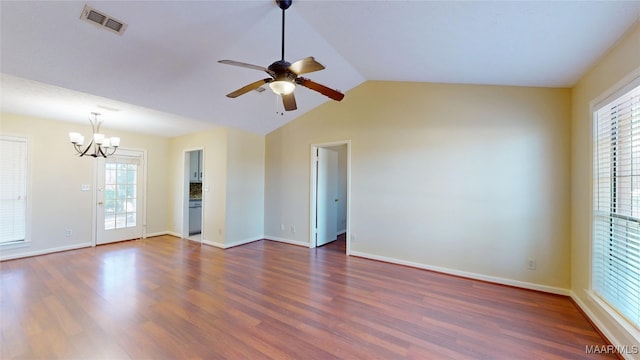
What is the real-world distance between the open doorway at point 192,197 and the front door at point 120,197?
94 centimetres

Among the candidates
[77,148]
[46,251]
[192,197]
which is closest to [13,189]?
[77,148]

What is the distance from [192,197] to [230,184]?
2022 millimetres

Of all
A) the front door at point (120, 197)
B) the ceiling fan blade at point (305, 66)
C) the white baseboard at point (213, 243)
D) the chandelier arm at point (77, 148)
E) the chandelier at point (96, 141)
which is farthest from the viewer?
the front door at point (120, 197)

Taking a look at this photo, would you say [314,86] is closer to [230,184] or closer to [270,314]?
[270,314]

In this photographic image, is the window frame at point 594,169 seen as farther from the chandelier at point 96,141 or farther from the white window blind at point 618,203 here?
the chandelier at point 96,141

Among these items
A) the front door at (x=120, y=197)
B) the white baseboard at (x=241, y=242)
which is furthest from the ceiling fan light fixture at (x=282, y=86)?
the front door at (x=120, y=197)

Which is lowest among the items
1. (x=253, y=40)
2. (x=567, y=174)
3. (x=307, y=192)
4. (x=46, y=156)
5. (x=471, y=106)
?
(x=307, y=192)

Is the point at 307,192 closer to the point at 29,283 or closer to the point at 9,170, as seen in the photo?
the point at 29,283

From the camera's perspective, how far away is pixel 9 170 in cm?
396

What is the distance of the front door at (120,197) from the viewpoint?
16.2ft

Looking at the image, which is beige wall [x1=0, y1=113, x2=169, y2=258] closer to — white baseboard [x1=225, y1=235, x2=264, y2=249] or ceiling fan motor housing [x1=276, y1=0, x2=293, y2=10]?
white baseboard [x1=225, y1=235, x2=264, y2=249]

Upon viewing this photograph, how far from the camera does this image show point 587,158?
8.43ft

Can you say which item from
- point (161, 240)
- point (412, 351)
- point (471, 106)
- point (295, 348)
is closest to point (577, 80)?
point (471, 106)

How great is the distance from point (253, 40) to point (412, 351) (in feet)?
11.2
